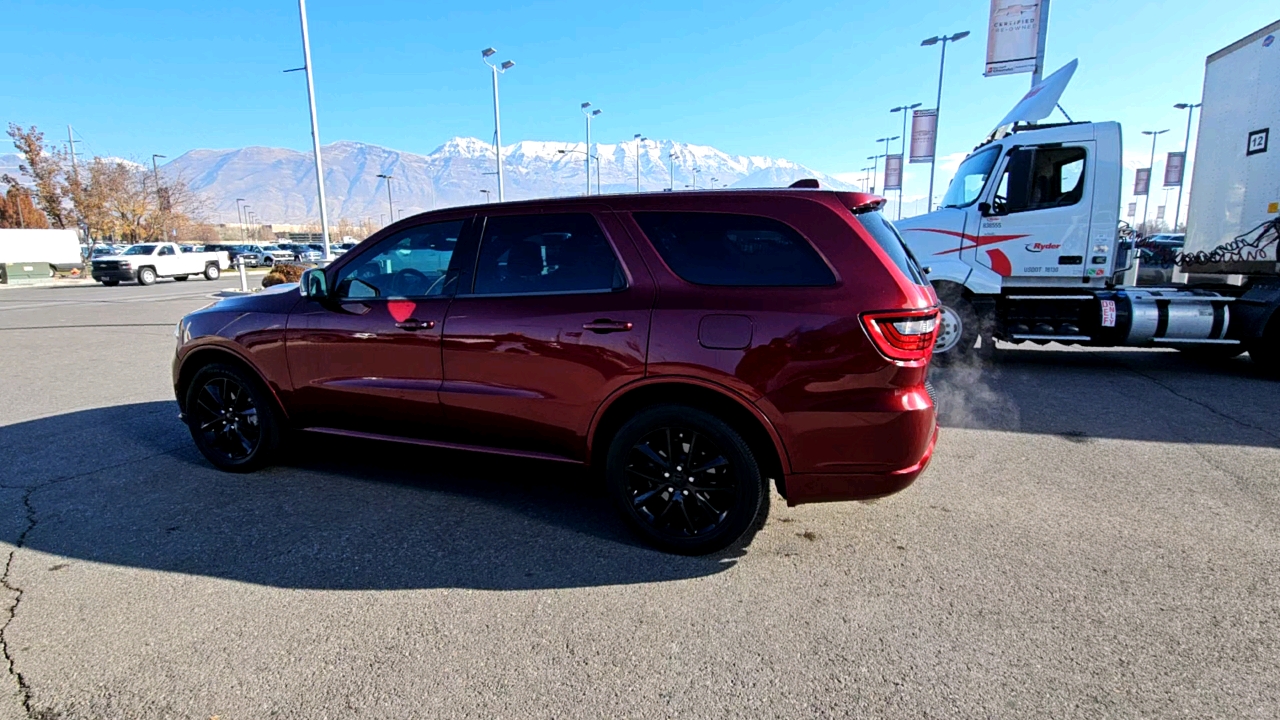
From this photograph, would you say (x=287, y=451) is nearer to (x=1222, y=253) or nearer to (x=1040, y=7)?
(x=1222, y=253)

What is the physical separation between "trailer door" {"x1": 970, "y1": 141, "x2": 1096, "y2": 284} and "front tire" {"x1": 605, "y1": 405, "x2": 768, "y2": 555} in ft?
20.8

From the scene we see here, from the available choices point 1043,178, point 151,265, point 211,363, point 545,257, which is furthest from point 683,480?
point 151,265

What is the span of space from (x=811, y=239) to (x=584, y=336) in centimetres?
119

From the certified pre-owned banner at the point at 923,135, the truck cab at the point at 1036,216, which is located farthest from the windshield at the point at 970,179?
the certified pre-owned banner at the point at 923,135

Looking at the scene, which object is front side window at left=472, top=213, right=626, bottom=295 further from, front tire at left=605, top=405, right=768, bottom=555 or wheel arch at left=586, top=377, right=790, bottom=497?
front tire at left=605, top=405, right=768, bottom=555

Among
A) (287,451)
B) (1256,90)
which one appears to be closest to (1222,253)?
(1256,90)

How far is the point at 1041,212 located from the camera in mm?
7691

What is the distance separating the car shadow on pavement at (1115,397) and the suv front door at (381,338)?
4336 mm

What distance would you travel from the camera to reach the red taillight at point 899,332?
285cm

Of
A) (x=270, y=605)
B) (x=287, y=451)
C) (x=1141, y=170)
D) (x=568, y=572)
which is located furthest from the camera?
(x=1141, y=170)

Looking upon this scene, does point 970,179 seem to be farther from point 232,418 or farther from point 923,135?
point 923,135

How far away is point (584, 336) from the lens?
127 inches

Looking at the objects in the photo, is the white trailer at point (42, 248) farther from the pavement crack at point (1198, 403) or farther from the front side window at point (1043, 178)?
the pavement crack at point (1198, 403)

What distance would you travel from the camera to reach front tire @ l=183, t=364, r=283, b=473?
14.1ft
